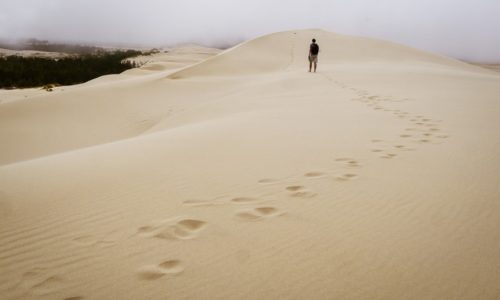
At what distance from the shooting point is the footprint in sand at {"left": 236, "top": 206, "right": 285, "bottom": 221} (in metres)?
2.20

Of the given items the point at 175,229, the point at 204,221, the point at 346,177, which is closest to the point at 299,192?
the point at 346,177

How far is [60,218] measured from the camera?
2.31m

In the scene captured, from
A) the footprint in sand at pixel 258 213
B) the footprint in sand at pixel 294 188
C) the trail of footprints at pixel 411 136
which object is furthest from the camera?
the trail of footprints at pixel 411 136

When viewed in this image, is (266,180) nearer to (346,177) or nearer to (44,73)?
(346,177)

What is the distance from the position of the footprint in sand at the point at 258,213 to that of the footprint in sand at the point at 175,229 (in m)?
0.26

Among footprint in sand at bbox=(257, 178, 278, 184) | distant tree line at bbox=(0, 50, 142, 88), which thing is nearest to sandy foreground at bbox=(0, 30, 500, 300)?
footprint in sand at bbox=(257, 178, 278, 184)

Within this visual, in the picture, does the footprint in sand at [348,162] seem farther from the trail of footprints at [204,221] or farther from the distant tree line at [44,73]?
the distant tree line at [44,73]

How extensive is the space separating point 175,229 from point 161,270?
41 cm

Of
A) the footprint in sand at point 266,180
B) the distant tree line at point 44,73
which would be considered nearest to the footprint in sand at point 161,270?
the footprint in sand at point 266,180

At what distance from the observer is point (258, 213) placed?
2.27 metres

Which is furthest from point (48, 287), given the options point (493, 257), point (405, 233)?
point (493, 257)

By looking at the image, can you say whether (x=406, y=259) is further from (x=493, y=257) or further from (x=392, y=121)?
(x=392, y=121)

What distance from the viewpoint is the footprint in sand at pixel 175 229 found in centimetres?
203

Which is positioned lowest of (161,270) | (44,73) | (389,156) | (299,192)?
(161,270)
